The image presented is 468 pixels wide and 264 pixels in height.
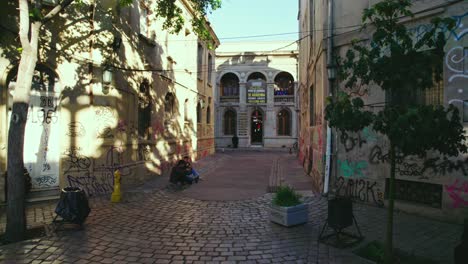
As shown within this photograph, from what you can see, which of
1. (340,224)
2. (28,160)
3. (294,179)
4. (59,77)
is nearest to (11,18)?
(59,77)

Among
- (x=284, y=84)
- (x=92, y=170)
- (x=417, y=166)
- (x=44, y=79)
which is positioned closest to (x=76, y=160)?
(x=92, y=170)

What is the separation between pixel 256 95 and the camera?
107 ft

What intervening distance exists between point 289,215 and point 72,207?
4.28m

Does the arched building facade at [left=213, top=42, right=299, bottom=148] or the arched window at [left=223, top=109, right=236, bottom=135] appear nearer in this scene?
the arched building facade at [left=213, top=42, right=299, bottom=148]

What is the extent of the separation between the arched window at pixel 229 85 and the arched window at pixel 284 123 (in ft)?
18.0

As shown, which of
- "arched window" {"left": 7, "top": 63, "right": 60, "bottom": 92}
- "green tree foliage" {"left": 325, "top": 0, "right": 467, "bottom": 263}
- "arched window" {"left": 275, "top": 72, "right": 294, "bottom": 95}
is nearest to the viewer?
"green tree foliage" {"left": 325, "top": 0, "right": 467, "bottom": 263}

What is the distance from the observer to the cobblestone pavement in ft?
16.0

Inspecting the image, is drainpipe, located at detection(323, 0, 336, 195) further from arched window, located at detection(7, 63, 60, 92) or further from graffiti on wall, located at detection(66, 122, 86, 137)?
arched window, located at detection(7, 63, 60, 92)

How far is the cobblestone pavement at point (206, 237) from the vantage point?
16.0 feet

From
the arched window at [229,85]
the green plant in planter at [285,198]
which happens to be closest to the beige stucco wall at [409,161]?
the green plant in planter at [285,198]

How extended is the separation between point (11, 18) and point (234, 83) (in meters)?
27.7

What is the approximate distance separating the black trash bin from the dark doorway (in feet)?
92.3

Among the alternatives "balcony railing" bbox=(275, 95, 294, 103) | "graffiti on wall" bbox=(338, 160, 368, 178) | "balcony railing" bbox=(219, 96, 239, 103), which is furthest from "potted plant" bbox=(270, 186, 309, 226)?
"balcony railing" bbox=(219, 96, 239, 103)

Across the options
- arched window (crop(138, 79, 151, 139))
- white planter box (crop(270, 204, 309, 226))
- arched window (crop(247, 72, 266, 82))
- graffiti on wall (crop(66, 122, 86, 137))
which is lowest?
white planter box (crop(270, 204, 309, 226))
